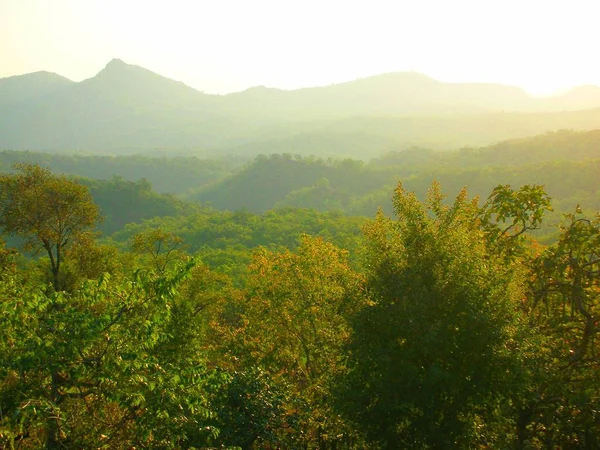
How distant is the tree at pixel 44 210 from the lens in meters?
16.0

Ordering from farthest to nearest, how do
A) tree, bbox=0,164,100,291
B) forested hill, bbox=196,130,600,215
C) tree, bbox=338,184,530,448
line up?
forested hill, bbox=196,130,600,215
tree, bbox=0,164,100,291
tree, bbox=338,184,530,448

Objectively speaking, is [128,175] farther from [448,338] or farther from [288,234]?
[448,338]

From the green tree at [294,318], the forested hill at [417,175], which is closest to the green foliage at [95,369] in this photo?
the green tree at [294,318]

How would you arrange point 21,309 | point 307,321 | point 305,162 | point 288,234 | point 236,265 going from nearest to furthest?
1. point 21,309
2. point 307,321
3. point 236,265
4. point 288,234
5. point 305,162

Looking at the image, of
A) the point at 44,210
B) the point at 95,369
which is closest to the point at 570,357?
the point at 95,369

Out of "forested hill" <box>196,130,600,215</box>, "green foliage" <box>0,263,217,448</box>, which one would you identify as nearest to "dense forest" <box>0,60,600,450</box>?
"green foliage" <box>0,263,217,448</box>

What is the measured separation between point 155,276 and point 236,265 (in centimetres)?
3809

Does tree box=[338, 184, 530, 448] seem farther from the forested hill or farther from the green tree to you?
the forested hill

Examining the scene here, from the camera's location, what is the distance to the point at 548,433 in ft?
31.0

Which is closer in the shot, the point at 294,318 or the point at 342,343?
the point at 342,343

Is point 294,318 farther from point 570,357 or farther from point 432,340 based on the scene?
point 570,357

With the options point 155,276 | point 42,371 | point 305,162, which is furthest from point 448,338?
point 305,162

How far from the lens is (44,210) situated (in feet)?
53.8

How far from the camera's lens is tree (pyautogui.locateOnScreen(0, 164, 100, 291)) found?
632 inches
